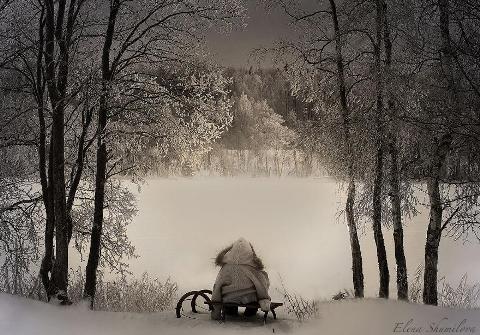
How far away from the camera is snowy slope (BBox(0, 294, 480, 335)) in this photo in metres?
6.38

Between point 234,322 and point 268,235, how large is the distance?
20.2 metres

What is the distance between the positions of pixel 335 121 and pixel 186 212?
72.9ft

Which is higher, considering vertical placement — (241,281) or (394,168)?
(394,168)

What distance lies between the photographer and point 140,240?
27.9 m

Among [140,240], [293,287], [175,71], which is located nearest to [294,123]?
[175,71]

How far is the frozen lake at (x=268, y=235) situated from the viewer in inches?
841

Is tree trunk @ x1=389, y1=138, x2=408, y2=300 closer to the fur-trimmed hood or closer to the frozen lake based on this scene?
the fur-trimmed hood

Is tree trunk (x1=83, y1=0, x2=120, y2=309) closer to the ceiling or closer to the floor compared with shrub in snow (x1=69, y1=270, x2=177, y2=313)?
closer to the ceiling

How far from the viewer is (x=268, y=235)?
90.7ft

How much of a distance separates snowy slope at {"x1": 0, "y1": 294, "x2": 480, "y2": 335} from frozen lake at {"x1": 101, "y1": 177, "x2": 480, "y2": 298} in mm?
11448

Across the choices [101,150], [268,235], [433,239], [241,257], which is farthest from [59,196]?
[268,235]

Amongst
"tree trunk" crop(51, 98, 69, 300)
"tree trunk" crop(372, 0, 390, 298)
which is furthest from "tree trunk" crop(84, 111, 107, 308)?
"tree trunk" crop(372, 0, 390, 298)

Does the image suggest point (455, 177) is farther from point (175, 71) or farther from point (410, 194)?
point (175, 71)

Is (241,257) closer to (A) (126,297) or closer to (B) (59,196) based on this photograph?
(B) (59,196)
